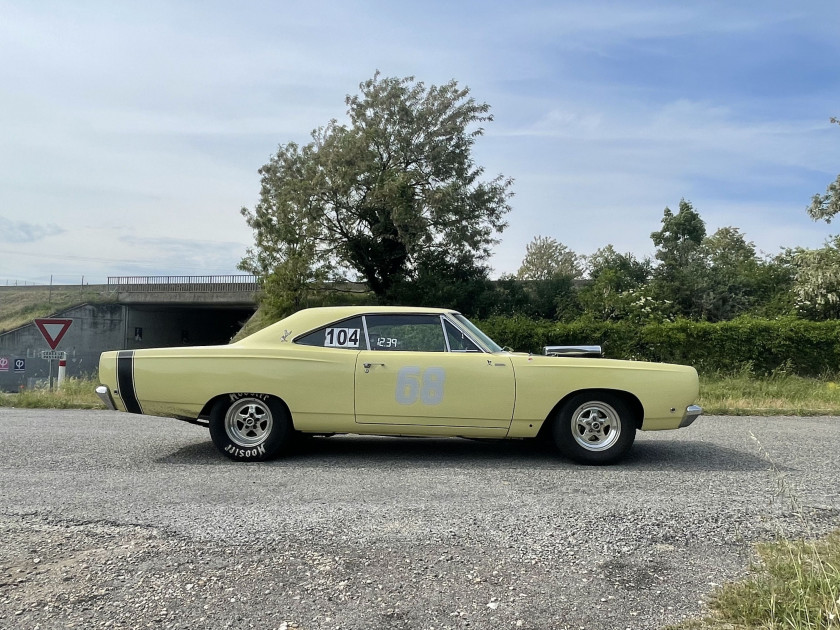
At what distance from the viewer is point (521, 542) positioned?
373cm

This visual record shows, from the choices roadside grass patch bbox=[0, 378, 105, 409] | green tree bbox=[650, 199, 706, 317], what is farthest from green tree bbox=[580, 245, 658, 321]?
roadside grass patch bbox=[0, 378, 105, 409]

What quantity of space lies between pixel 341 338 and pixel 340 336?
0.02 m

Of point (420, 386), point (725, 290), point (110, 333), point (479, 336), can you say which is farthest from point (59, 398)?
point (110, 333)

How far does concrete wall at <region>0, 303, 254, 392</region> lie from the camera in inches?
1532

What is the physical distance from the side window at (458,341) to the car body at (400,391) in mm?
10

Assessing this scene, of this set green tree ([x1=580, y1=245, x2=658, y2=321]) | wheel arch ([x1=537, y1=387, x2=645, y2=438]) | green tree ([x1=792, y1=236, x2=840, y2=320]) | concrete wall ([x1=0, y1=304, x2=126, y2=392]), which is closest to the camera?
wheel arch ([x1=537, y1=387, x2=645, y2=438])

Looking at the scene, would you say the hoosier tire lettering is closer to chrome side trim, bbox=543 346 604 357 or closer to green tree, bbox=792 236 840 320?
chrome side trim, bbox=543 346 604 357

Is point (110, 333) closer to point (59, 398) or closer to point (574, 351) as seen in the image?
point (59, 398)

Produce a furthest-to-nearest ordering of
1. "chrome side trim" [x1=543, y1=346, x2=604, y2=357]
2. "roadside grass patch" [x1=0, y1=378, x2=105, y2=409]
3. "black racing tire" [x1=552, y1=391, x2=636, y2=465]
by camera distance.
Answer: "roadside grass patch" [x1=0, y1=378, x2=105, y2=409] → "chrome side trim" [x1=543, y1=346, x2=604, y2=357] → "black racing tire" [x1=552, y1=391, x2=636, y2=465]

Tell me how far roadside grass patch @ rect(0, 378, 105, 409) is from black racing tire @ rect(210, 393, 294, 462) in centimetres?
637

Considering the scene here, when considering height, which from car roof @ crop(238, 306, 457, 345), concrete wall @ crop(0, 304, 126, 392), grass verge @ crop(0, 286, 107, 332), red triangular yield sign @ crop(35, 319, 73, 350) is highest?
grass verge @ crop(0, 286, 107, 332)

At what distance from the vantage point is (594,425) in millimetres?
6078

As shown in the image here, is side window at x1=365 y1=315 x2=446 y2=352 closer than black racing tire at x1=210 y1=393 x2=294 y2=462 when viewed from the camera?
No

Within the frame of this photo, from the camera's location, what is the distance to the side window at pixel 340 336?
6.36 meters
